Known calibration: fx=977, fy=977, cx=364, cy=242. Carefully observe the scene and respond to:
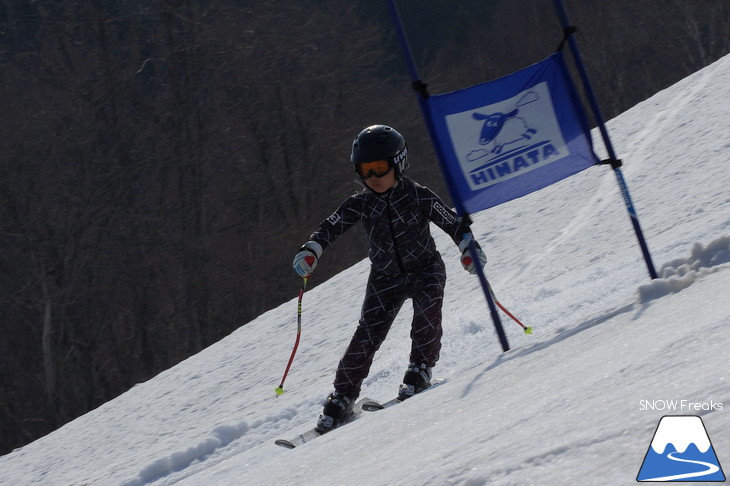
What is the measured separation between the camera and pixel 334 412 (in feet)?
16.5

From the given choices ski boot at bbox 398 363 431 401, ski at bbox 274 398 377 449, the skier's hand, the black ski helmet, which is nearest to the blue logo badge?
ski boot at bbox 398 363 431 401

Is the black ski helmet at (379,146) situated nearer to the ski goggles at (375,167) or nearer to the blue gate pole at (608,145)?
the ski goggles at (375,167)

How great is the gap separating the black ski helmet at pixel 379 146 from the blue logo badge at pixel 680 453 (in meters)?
2.73

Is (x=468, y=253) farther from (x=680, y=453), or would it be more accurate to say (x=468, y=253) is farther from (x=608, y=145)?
(x=680, y=453)

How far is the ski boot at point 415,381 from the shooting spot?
4930mm

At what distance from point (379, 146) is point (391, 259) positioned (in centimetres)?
62

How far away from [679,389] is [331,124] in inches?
967

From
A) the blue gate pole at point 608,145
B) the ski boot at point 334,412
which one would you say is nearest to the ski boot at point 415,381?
the ski boot at point 334,412

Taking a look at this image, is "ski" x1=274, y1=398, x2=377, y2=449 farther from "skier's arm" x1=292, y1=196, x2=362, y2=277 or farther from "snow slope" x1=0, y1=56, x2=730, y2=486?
"skier's arm" x1=292, y1=196, x2=362, y2=277

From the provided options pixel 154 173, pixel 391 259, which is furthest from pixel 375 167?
pixel 154 173

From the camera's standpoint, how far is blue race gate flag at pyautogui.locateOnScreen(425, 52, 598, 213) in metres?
4.85

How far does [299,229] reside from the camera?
2567 cm

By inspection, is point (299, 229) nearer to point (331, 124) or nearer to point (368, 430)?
point (331, 124)
